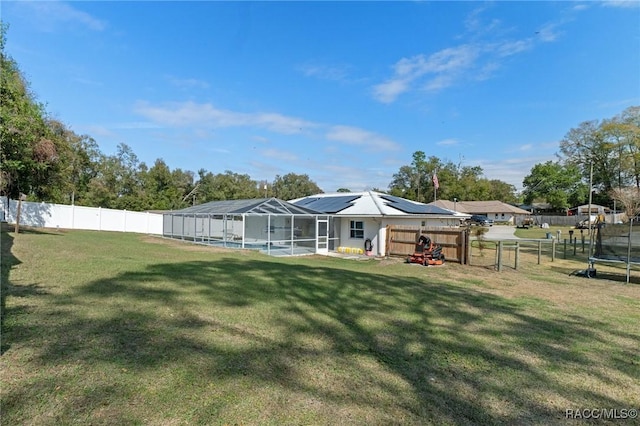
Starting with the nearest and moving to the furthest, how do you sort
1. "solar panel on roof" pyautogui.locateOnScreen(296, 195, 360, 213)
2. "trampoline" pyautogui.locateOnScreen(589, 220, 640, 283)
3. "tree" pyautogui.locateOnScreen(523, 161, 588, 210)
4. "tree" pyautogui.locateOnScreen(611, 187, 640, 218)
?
"trampoline" pyautogui.locateOnScreen(589, 220, 640, 283) < "solar panel on roof" pyautogui.locateOnScreen(296, 195, 360, 213) < "tree" pyautogui.locateOnScreen(611, 187, 640, 218) < "tree" pyautogui.locateOnScreen(523, 161, 588, 210)

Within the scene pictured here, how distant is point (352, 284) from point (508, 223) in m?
62.5

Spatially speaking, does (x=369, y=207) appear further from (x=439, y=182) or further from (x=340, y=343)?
(x=439, y=182)

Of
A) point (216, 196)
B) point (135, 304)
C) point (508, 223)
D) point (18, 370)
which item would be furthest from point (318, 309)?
point (508, 223)

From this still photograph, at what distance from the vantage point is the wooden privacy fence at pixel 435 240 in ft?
50.1

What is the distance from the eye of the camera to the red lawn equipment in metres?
14.9

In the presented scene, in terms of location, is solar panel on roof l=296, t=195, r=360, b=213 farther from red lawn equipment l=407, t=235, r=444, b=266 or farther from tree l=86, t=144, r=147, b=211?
tree l=86, t=144, r=147, b=211

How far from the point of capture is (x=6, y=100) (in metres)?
11.8

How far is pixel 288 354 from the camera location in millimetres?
4059

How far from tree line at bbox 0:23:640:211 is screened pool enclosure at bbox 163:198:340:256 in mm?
8370

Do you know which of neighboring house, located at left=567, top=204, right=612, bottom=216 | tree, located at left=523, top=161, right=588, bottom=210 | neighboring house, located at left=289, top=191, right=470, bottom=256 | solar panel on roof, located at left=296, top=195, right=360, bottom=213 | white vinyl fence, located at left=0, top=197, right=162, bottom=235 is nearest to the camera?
neighboring house, located at left=289, top=191, right=470, bottom=256

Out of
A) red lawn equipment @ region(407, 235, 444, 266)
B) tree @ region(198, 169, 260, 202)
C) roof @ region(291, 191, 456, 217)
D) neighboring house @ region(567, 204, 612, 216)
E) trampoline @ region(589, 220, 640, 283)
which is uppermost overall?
tree @ region(198, 169, 260, 202)

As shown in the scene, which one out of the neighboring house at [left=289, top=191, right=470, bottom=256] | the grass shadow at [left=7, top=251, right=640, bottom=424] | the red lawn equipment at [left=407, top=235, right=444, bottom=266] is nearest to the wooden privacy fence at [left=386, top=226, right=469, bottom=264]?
the red lawn equipment at [left=407, top=235, right=444, bottom=266]

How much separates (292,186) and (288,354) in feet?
221

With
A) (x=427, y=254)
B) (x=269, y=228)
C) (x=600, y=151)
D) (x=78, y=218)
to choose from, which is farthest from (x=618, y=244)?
(x=600, y=151)
